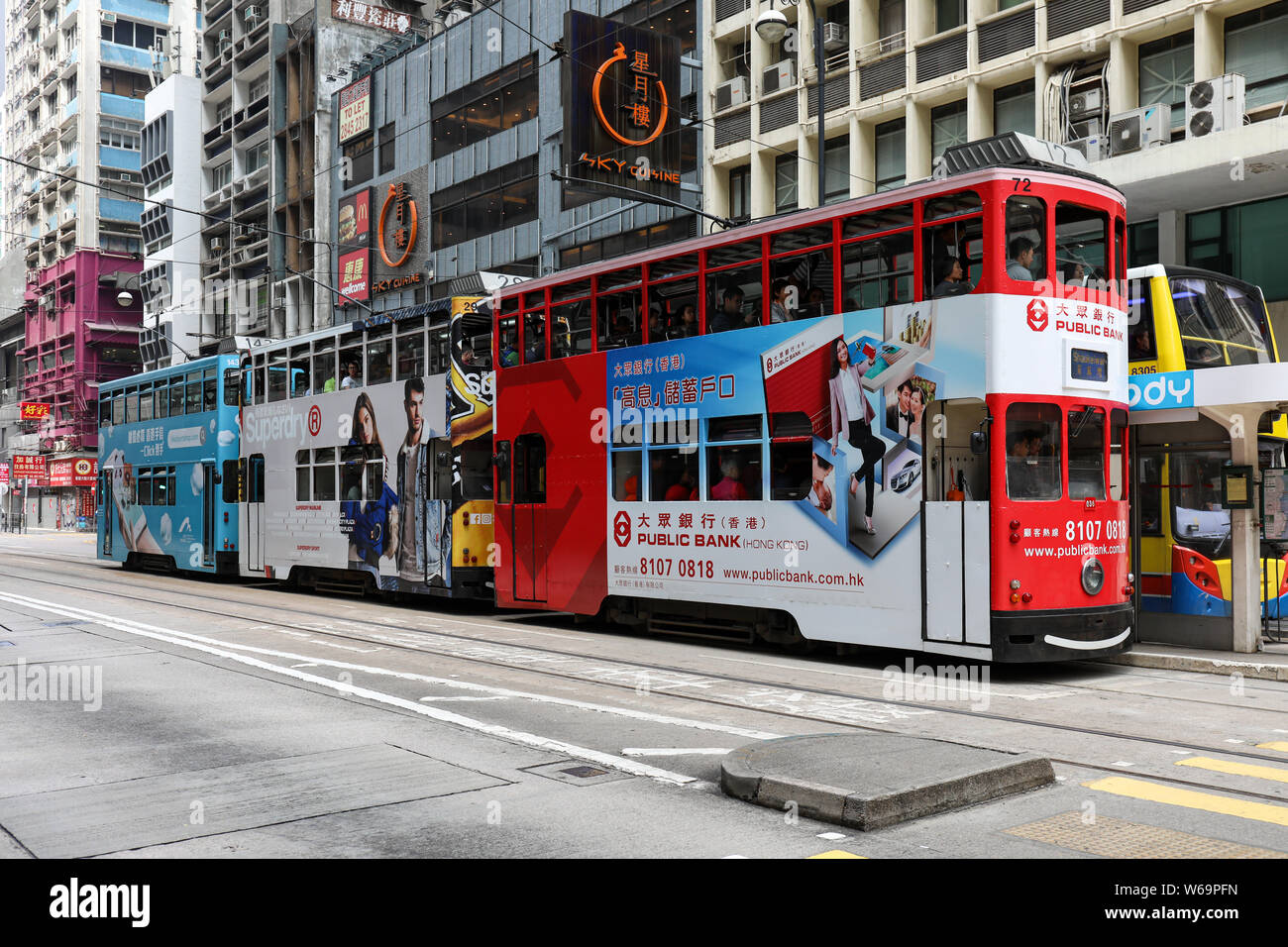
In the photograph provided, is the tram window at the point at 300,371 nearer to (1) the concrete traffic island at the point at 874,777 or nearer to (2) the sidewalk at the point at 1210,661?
(2) the sidewalk at the point at 1210,661

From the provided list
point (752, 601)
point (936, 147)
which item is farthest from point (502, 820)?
point (936, 147)

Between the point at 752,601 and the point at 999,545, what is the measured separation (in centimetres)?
321

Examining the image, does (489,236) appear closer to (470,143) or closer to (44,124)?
(470,143)

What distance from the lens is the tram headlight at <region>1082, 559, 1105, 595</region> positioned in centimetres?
1159

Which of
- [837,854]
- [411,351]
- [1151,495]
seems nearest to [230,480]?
[411,351]

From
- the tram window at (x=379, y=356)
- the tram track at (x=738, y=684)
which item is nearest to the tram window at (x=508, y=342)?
the tram window at (x=379, y=356)

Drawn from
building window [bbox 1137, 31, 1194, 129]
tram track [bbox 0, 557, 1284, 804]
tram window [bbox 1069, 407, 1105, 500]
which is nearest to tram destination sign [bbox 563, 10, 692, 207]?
building window [bbox 1137, 31, 1194, 129]

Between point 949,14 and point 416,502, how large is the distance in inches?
583

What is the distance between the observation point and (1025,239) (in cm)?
1144

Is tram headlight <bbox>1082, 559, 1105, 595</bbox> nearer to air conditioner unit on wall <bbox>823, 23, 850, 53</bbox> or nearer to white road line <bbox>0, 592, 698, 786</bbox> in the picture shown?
white road line <bbox>0, 592, 698, 786</bbox>

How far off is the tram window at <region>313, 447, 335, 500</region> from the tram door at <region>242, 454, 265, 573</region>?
2636 mm

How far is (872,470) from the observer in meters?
12.2

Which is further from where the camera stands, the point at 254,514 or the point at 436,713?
A: the point at 254,514

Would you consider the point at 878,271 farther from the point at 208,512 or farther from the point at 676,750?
the point at 208,512
